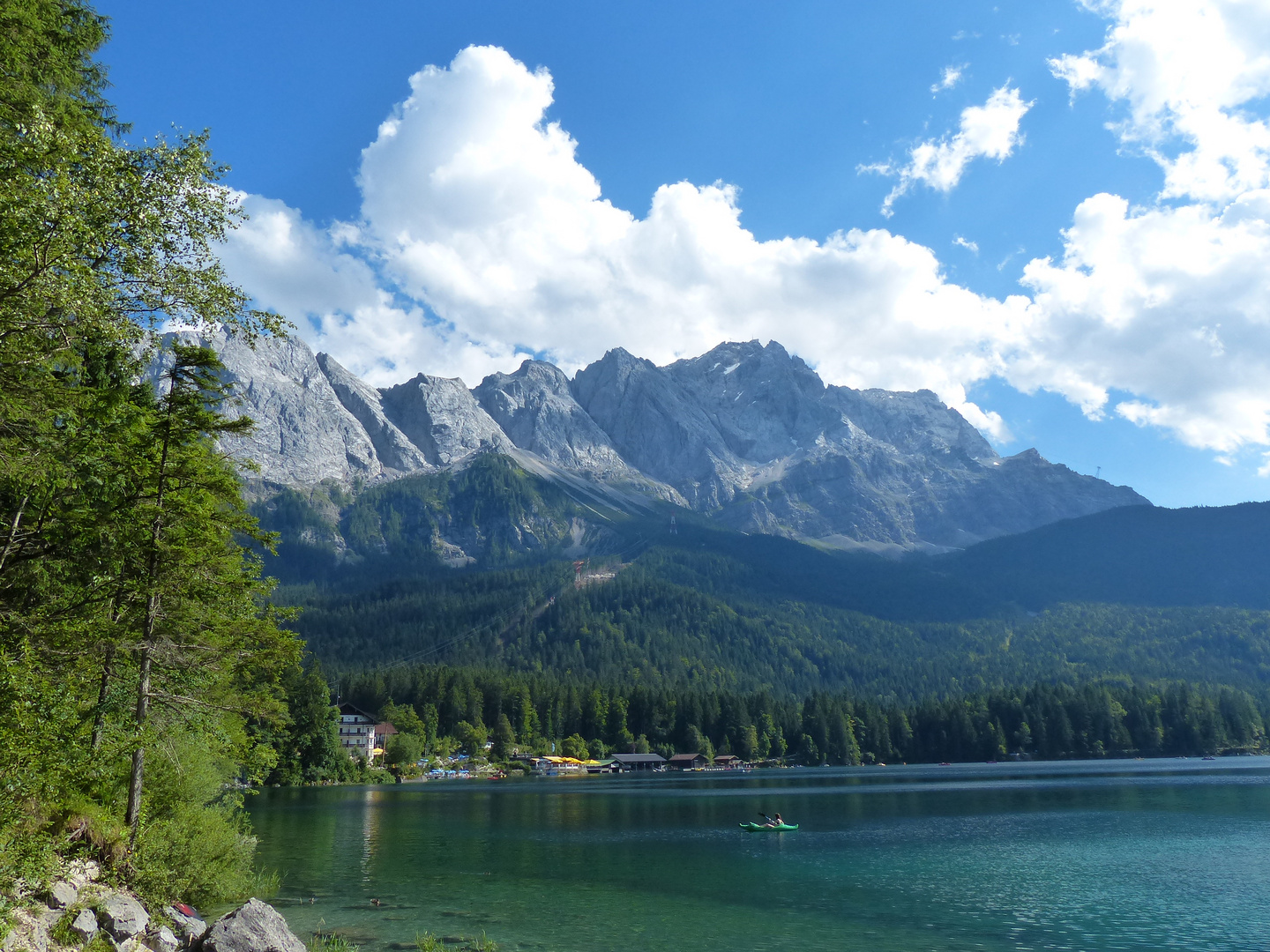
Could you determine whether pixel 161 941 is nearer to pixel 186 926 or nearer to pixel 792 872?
pixel 186 926

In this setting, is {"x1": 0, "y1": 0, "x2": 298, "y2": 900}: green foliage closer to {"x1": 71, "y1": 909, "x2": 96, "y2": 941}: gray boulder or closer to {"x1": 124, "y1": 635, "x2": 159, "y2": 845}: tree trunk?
{"x1": 124, "y1": 635, "x2": 159, "y2": 845}: tree trunk

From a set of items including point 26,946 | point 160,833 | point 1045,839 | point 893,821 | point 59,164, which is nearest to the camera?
point 59,164

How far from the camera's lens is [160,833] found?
29062 millimetres

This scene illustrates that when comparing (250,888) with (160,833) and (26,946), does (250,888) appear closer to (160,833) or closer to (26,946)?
(160,833)

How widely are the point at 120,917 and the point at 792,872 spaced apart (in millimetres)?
36863

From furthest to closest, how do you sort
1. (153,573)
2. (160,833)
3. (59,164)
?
(160,833) < (153,573) < (59,164)

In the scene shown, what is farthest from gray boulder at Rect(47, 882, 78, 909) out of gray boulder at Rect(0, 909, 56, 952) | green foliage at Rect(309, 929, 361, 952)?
green foliage at Rect(309, 929, 361, 952)

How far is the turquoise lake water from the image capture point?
33.2 metres

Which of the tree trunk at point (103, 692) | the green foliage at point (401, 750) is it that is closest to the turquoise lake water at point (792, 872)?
the tree trunk at point (103, 692)

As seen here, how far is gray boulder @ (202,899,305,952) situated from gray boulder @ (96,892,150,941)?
187 centimetres

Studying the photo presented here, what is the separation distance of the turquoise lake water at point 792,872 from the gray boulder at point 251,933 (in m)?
7.19

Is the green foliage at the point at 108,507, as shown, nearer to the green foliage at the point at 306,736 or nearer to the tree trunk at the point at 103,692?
the tree trunk at the point at 103,692

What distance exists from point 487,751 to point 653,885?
5699 inches

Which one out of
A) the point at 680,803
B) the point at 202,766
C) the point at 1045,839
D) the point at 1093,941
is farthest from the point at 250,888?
the point at 680,803
